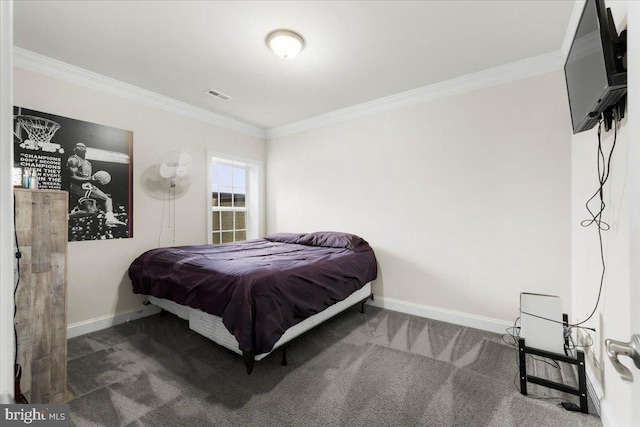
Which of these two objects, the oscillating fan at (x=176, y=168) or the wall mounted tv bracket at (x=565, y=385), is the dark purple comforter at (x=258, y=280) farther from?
the wall mounted tv bracket at (x=565, y=385)

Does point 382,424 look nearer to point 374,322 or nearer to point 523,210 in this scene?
point 374,322

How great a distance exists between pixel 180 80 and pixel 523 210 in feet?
12.2

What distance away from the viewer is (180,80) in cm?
296

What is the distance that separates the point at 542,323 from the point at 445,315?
1151 mm

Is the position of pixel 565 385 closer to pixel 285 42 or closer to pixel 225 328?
pixel 225 328

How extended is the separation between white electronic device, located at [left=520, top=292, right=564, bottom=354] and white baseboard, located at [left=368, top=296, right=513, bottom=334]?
79 cm

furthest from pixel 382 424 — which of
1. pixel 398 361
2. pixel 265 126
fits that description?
pixel 265 126

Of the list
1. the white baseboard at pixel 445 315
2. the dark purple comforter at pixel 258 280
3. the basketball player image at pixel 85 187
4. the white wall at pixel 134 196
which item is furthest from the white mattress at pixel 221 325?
the basketball player image at pixel 85 187

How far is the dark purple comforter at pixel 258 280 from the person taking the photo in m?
1.88

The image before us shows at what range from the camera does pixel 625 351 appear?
60 cm

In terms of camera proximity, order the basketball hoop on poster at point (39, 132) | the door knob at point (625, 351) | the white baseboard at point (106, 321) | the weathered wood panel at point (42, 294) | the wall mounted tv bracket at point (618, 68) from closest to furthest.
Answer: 1. the door knob at point (625, 351)
2. the wall mounted tv bracket at point (618, 68)
3. the weathered wood panel at point (42, 294)
4. the basketball hoop on poster at point (39, 132)
5. the white baseboard at point (106, 321)

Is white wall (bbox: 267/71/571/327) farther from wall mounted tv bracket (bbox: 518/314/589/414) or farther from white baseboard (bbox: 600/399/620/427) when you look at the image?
white baseboard (bbox: 600/399/620/427)

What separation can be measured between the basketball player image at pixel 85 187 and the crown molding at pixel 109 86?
0.65 metres

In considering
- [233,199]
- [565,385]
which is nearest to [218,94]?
[233,199]
